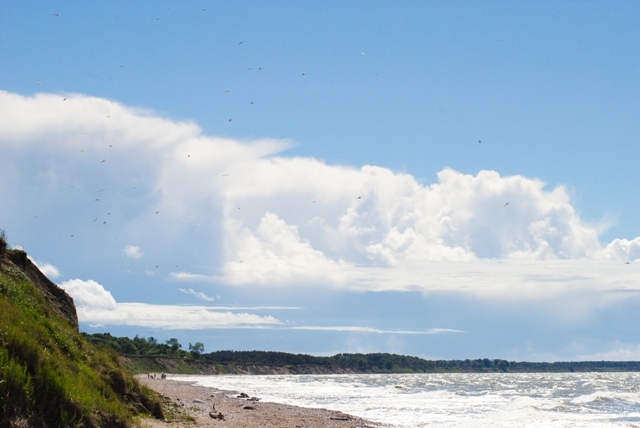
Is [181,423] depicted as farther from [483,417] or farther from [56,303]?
[483,417]

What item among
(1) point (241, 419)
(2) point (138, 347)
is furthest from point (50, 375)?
(2) point (138, 347)

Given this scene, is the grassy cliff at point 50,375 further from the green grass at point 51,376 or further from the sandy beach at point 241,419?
the sandy beach at point 241,419

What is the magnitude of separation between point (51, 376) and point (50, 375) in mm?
34

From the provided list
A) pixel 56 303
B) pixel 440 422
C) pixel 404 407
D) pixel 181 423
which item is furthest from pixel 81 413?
pixel 404 407

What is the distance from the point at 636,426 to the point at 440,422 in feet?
36.4

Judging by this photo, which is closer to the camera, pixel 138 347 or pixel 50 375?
pixel 50 375

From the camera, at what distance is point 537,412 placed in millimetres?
46406

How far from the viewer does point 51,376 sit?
14930 mm

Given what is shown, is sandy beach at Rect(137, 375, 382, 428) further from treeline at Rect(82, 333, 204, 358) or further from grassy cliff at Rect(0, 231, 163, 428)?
treeline at Rect(82, 333, 204, 358)

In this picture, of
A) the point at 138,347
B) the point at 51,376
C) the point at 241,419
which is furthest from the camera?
the point at 138,347

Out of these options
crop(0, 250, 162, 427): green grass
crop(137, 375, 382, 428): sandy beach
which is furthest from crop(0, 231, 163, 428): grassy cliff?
crop(137, 375, 382, 428): sandy beach

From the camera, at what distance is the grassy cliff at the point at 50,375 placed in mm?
13594

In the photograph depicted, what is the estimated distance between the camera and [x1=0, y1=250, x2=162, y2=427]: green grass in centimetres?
1363

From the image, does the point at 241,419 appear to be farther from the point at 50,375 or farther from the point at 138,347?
the point at 138,347
